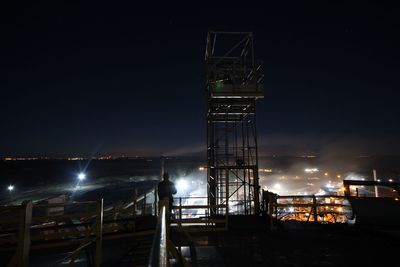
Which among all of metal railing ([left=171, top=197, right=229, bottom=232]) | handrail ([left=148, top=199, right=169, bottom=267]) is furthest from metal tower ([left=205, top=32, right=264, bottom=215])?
handrail ([left=148, top=199, right=169, bottom=267])

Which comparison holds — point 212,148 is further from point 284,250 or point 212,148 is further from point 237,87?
point 284,250

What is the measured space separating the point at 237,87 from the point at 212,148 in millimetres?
3828

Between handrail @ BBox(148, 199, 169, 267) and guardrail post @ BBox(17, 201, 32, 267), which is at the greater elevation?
handrail @ BBox(148, 199, 169, 267)

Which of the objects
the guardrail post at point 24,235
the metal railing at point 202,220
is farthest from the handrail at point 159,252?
the metal railing at point 202,220

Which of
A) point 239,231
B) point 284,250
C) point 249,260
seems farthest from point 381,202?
point 249,260

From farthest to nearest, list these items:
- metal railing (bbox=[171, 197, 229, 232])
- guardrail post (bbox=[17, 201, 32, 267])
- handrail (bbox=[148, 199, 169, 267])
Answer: metal railing (bbox=[171, 197, 229, 232]) < guardrail post (bbox=[17, 201, 32, 267]) < handrail (bbox=[148, 199, 169, 267])

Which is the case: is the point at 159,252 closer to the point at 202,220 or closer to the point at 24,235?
the point at 24,235

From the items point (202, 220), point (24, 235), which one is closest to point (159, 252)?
point (24, 235)

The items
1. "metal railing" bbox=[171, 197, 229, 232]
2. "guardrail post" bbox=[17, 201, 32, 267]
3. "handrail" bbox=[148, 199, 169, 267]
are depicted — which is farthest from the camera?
"metal railing" bbox=[171, 197, 229, 232]

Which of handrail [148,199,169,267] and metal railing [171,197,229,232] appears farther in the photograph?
metal railing [171,197,229,232]

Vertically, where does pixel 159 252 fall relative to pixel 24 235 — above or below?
above

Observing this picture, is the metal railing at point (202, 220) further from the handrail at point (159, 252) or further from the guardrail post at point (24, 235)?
the handrail at point (159, 252)

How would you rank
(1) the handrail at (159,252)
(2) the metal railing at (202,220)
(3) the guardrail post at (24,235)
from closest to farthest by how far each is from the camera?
1. (1) the handrail at (159,252)
2. (3) the guardrail post at (24,235)
3. (2) the metal railing at (202,220)

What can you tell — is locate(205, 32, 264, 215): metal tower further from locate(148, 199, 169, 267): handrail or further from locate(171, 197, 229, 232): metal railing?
locate(148, 199, 169, 267): handrail
